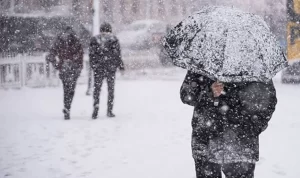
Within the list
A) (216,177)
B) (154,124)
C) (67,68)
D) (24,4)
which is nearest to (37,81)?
(67,68)

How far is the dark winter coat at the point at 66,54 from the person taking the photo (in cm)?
795

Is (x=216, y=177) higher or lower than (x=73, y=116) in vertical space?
higher

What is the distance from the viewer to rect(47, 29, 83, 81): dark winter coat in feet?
26.1

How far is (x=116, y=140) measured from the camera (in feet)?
21.8

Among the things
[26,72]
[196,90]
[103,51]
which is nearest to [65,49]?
[103,51]

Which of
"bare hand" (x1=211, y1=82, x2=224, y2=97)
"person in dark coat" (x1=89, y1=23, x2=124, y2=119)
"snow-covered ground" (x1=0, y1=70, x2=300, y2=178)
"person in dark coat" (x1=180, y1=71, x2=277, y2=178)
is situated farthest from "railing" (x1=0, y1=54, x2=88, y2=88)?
"bare hand" (x1=211, y1=82, x2=224, y2=97)

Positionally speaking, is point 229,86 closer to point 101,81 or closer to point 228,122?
point 228,122

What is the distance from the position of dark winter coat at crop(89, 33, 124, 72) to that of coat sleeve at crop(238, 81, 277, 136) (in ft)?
17.4

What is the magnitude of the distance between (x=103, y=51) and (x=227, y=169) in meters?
5.33

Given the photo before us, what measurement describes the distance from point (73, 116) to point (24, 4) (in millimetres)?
23222

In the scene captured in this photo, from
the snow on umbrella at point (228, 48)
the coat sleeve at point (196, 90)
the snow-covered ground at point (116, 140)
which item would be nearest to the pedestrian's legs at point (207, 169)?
the coat sleeve at point (196, 90)

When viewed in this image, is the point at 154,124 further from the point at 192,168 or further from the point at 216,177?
the point at 216,177

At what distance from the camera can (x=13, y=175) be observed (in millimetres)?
4996

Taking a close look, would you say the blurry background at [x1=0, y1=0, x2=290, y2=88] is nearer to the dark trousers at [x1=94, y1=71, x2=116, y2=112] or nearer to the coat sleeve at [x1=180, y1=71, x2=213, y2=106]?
the dark trousers at [x1=94, y1=71, x2=116, y2=112]
